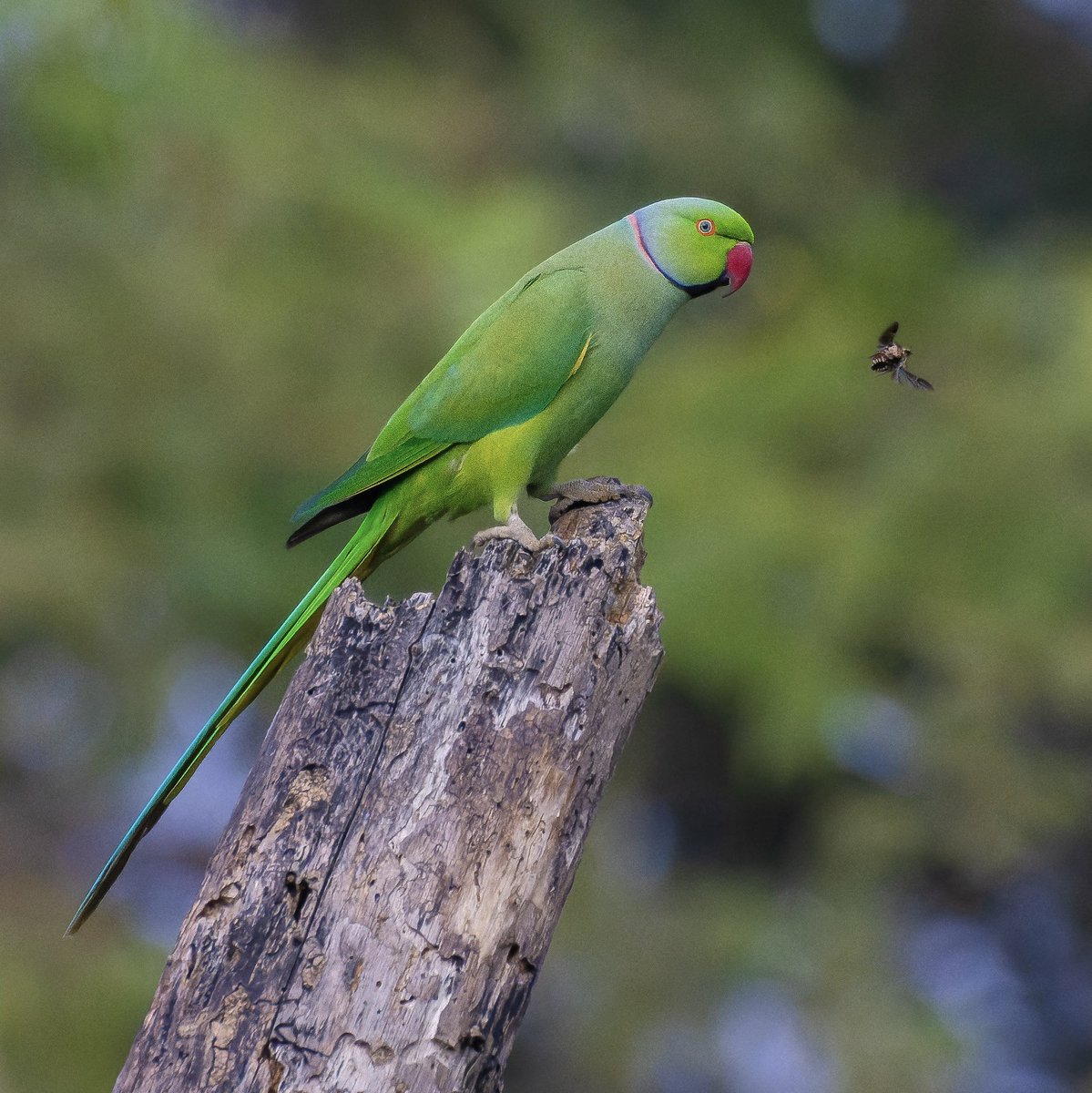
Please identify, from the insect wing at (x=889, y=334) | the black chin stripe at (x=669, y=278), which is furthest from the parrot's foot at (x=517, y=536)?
the insect wing at (x=889, y=334)

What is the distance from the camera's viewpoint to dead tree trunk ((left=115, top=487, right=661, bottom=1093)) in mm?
2531

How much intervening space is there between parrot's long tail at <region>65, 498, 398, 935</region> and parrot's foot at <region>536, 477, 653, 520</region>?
0.69 meters

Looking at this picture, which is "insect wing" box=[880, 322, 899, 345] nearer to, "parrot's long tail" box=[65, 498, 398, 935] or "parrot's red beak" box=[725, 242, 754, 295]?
"parrot's red beak" box=[725, 242, 754, 295]

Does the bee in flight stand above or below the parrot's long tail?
above

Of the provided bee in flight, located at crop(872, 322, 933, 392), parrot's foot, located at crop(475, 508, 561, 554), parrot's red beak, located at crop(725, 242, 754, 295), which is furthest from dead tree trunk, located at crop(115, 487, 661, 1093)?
parrot's red beak, located at crop(725, 242, 754, 295)

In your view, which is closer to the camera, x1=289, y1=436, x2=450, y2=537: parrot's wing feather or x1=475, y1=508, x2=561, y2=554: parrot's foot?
x1=475, y1=508, x2=561, y2=554: parrot's foot

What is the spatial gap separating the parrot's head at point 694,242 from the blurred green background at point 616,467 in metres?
3.13

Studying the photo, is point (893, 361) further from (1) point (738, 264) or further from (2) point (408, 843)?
(2) point (408, 843)

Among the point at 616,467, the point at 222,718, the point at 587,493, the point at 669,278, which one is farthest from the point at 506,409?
the point at 616,467

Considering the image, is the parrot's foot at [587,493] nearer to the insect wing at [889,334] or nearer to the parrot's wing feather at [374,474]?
the parrot's wing feather at [374,474]

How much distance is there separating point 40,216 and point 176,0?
1.49 metres

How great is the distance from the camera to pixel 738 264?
179 inches

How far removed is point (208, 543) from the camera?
808 cm

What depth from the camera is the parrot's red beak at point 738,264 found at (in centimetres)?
452
